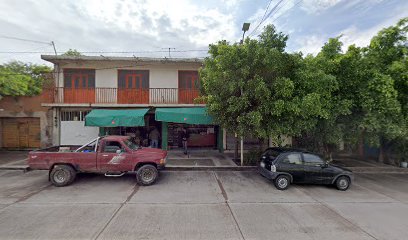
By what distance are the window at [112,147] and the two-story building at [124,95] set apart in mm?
3984

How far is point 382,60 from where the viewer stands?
9.39 meters

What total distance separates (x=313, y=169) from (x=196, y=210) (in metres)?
4.82

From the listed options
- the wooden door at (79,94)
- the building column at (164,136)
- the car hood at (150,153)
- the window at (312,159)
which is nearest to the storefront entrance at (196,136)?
the building column at (164,136)

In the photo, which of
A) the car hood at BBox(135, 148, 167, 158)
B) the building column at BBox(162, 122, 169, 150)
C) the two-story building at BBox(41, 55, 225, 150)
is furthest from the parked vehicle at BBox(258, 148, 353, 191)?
the building column at BBox(162, 122, 169, 150)

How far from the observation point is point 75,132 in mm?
13781

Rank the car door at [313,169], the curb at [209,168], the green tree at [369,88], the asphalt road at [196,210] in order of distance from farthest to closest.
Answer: the curb at [209,168], the green tree at [369,88], the car door at [313,169], the asphalt road at [196,210]

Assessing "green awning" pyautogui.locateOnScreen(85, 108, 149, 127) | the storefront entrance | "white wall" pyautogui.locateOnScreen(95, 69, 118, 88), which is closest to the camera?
"green awning" pyautogui.locateOnScreen(85, 108, 149, 127)

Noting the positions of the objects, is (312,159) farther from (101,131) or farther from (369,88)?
(101,131)

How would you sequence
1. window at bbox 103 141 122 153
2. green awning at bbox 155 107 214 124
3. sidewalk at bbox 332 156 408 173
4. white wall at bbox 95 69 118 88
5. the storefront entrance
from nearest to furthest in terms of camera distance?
window at bbox 103 141 122 153 < sidewalk at bbox 332 156 408 173 < green awning at bbox 155 107 214 124 < white wall at bbox 95 69 118 88 < the storefront entrance

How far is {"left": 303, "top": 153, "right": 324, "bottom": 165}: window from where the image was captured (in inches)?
305

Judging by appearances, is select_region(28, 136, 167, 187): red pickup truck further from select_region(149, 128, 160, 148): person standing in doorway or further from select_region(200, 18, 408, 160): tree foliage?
select_region(149, 128, 160, 148): person standing in doorway

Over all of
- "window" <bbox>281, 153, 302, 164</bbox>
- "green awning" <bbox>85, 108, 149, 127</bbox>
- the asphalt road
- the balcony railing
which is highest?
the balcony railing

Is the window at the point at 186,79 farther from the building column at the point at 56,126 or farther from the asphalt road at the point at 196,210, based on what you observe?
the building column at the point at 56,126

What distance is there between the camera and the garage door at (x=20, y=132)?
45.3 ft
